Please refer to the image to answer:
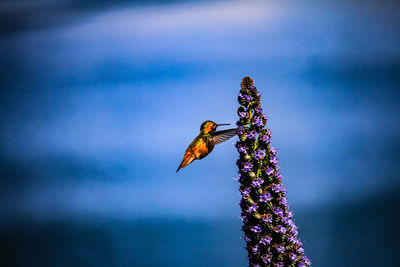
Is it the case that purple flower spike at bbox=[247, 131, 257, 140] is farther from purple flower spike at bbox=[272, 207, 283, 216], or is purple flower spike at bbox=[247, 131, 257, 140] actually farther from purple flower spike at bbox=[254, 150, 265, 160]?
purple flower spike at bbox=[272, 207, 283, 216]

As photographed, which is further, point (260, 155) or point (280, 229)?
point (260, 155)

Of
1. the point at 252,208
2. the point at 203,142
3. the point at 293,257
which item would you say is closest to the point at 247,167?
the point at 252,208

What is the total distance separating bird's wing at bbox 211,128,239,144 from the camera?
4.41 m

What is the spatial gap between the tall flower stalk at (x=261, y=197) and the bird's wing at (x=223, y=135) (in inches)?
5.6

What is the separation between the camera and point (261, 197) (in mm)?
4059

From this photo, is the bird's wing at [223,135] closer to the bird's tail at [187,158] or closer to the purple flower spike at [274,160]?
the bird's tail at [187,158]

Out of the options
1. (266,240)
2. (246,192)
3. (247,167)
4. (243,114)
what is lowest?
(266,240)

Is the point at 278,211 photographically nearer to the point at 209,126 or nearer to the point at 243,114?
the point at 243,114

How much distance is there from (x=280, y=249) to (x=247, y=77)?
181 cm

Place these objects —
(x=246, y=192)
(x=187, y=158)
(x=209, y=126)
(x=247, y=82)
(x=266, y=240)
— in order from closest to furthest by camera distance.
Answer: (x=266, y=240) → (x=246, y=192) → (x=247, y=82) → (x=209, y=126) → (x=187, y=158)

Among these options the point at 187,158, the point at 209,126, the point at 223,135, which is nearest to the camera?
the point at 223,135

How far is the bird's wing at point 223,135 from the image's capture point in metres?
4.41

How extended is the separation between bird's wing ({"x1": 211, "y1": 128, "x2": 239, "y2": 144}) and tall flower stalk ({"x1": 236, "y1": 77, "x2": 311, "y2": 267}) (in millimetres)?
143

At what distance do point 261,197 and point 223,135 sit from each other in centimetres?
92
